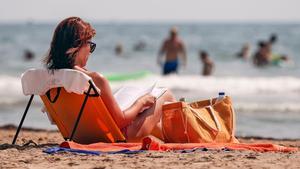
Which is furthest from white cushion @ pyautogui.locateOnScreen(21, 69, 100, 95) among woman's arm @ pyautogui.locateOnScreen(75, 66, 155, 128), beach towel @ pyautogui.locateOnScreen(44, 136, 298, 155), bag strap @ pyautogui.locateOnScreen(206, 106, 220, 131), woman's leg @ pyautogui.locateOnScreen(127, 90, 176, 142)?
bag strap @ pyautogui.locateOnScreen(206, 106, 220, 131)

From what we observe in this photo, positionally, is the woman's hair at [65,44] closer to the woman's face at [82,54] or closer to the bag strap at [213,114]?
the woman's face at [82,54]

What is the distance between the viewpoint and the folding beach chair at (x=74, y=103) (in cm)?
558

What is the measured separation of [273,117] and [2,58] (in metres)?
19.0

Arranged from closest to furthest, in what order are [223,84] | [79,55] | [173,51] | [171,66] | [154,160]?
[154,160], [79,55], [173,51], [171,66], [223,84]

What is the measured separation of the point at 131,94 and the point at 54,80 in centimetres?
76

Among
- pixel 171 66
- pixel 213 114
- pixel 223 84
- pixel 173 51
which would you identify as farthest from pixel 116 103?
pixel 223 84

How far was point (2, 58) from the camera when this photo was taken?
1146 inches

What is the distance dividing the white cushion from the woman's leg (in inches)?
23.3

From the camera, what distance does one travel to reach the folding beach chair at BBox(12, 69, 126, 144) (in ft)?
18.3

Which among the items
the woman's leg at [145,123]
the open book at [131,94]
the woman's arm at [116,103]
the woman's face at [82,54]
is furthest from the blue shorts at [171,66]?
the woman's face at [82,54]

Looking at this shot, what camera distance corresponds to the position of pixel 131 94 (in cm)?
619

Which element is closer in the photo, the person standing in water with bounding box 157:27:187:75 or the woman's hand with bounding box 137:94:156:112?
the woman's hand with bounding box 137:94:156:112

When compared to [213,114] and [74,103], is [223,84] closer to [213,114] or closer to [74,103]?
[213,114]

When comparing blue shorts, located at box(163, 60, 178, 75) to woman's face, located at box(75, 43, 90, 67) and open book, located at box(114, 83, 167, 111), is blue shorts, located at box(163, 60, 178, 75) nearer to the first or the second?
open book, located at box(114, 83, 167, 111)
